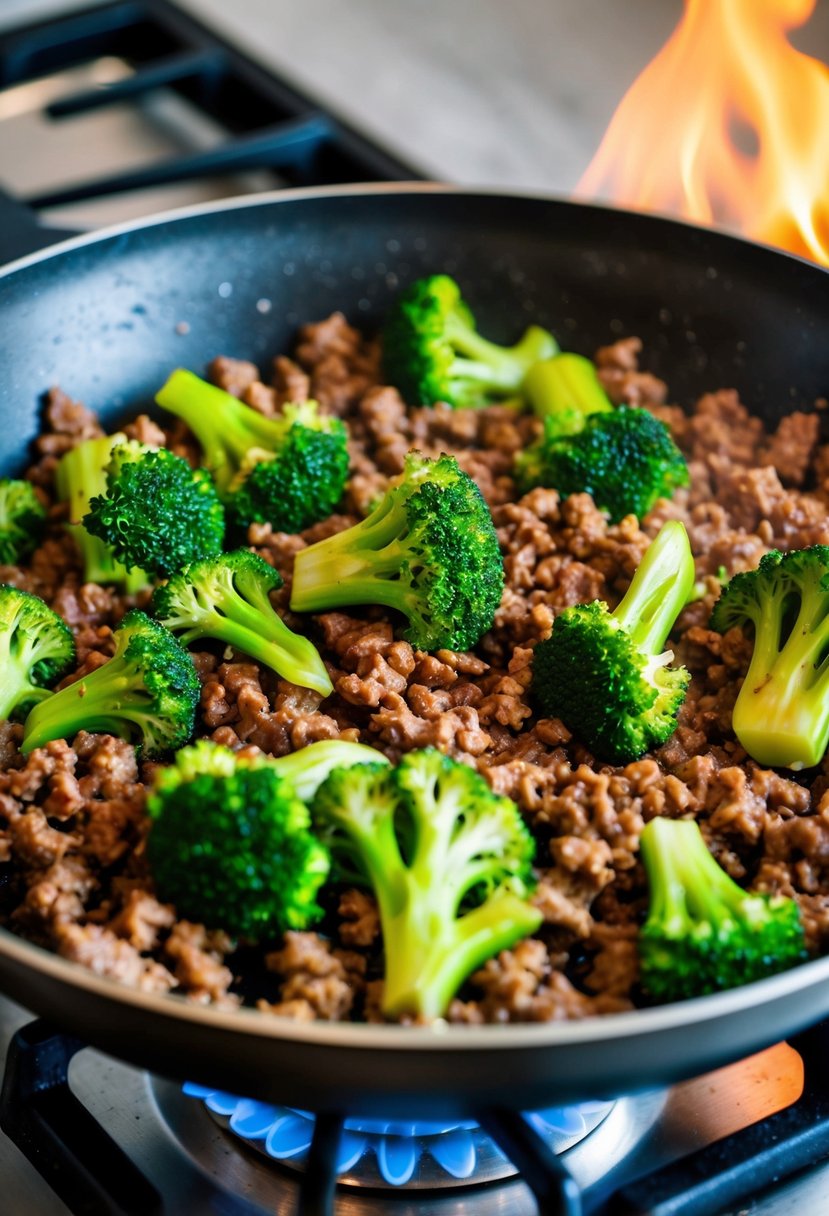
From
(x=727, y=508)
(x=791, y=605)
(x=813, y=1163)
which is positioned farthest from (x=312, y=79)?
(x=813, y=1163)

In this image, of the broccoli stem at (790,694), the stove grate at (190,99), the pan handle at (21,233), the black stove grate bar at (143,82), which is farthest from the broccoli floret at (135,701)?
the black stove grate bar at (143,82)

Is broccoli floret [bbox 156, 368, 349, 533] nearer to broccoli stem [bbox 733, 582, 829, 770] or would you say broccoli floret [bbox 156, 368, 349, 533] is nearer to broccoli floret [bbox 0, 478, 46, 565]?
broccoli floret [bbox 0, 478, 46, 565]

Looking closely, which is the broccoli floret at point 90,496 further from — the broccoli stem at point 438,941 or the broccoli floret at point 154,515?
the broccoli stem at point 438,941

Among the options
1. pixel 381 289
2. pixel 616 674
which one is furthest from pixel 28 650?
pixel 381 289

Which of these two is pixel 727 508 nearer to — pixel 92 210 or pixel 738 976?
pixel 738 976

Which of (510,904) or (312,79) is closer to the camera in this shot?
(510,904)

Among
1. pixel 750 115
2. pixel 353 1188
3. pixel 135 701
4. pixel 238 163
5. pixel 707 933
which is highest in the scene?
pixel 750 115

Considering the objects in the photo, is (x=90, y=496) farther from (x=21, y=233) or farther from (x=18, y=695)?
(x=21, y=233)
